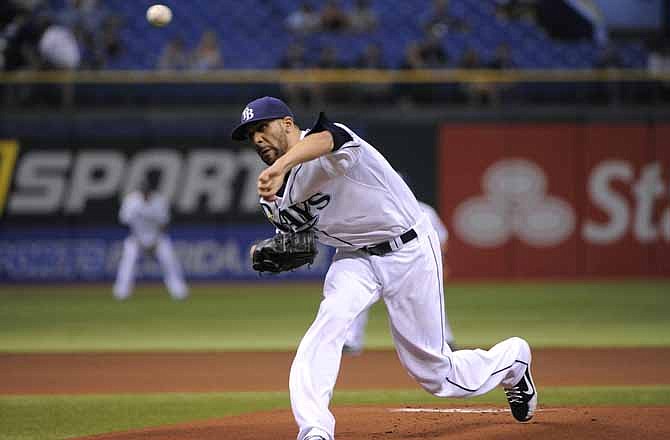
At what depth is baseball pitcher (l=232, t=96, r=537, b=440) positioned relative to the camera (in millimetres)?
5102

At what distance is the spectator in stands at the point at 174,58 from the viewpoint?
18.4 m

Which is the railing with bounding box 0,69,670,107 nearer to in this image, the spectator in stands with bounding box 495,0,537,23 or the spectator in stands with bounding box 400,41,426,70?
the spectator in stands with bounding box 400,41,426,70

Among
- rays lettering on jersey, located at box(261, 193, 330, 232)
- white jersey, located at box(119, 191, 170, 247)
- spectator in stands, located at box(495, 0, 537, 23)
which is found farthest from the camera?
spectator in stands, located at box(495, 0, 537, 23)

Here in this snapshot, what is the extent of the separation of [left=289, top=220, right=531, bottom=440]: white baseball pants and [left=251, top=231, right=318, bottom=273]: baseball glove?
0.17m

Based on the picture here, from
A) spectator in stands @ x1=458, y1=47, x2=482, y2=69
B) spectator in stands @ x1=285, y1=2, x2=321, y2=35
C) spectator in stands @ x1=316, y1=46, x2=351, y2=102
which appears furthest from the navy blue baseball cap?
spectator in stands @ x1=285, y1=2, x2=321, y2=35

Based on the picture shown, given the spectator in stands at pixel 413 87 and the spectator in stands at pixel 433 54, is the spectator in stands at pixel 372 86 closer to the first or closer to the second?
the spectator in stands at pixel 413 87

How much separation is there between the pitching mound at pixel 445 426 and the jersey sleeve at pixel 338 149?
1.50 metres

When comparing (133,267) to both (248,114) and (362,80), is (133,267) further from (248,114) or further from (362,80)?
(248,114)

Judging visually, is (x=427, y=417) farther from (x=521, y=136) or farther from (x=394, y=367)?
(x=521, y=136)

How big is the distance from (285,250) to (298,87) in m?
13.1

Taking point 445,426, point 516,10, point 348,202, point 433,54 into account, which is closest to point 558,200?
point 433,54

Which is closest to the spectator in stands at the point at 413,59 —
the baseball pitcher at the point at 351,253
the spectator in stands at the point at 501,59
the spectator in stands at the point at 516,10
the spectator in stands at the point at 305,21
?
the spectator in stands at the point at 501,59

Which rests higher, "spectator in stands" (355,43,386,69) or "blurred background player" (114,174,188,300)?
"spectator in stands" (355,43,386,69)

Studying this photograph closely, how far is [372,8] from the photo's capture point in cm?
2005
